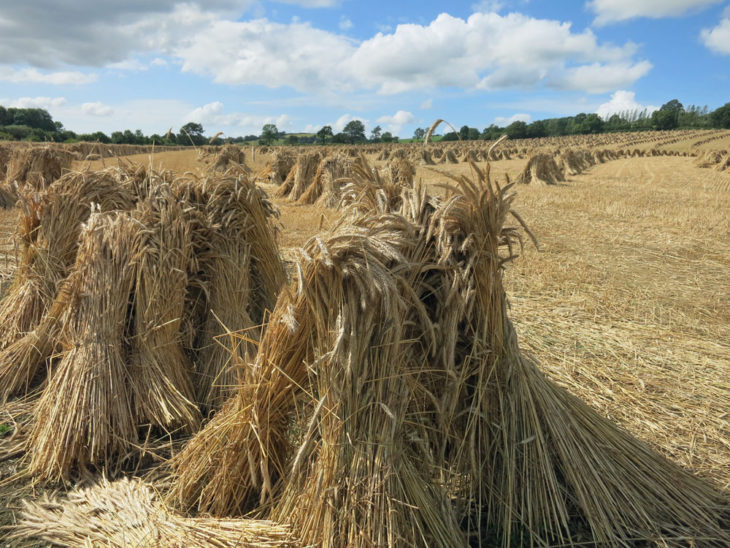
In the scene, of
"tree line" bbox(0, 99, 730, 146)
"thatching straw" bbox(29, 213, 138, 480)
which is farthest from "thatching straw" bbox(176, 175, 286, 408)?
"tree line" bbox(0, 99, 730, 146)

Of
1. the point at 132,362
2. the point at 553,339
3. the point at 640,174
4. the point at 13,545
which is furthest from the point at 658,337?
the point at 640,174

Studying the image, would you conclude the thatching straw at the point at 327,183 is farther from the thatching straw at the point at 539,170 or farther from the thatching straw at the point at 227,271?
the thatching straw at the point at 227,271

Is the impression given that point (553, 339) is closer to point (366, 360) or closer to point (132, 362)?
point (366, 360)

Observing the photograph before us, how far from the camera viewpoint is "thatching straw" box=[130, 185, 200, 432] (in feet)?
9.91

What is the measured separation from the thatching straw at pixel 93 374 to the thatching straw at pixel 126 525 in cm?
24

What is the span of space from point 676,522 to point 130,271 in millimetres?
3397

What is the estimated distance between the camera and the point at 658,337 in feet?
14.6

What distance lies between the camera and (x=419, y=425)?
200 cm

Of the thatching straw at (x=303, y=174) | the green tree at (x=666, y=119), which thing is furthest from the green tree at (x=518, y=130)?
the thatching straw at (x=303, y=174)

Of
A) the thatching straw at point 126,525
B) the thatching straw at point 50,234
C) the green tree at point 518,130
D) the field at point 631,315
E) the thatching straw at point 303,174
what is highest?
the green tree at point 518,130

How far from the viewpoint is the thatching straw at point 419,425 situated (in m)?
1.85

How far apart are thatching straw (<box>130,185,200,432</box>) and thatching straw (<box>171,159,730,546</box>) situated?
0.69 metres

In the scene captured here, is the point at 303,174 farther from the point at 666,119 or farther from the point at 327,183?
the point at 666,119

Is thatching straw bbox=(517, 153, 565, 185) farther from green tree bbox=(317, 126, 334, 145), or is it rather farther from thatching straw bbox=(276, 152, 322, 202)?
green tree bbox=(317, 126, 334, 145)
